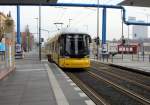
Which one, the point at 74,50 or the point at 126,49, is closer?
the point at 74,50

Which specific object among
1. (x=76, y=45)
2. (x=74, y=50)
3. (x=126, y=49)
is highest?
(x=76, y=45)

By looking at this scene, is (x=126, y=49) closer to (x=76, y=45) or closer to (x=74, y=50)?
(x=76, y=45)

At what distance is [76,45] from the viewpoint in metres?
34.1

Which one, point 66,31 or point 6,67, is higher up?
point 66,31

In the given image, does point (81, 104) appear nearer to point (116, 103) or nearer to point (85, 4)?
point (116, 103)

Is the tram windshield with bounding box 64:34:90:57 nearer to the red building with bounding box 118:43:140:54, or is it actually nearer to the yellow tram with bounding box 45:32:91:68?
Answer: the yellow tram with bounding box 45:32:91:68

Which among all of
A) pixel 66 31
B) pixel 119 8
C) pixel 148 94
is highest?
pixel 119 8

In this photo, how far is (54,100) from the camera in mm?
14148

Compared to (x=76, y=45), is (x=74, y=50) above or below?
below

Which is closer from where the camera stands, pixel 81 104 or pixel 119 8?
pixel 81 104

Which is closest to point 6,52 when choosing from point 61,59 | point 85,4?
point 61,59

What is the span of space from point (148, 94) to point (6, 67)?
11302 millimetres

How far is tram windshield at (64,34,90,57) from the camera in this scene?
33.9 meters

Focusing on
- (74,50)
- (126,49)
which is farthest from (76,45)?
(126,49)
